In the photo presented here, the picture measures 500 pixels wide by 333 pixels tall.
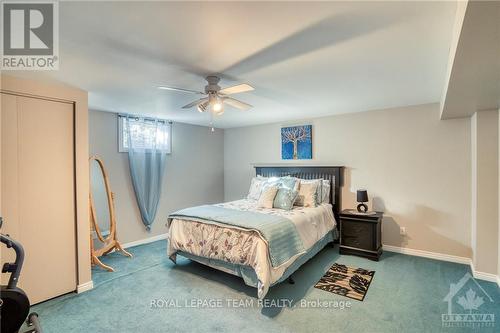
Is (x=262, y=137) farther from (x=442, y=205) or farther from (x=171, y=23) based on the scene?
(x=171, y=23)

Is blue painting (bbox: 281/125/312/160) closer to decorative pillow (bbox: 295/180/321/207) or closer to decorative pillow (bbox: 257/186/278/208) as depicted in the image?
decorative pillow (bbox: 295/180/321/207)

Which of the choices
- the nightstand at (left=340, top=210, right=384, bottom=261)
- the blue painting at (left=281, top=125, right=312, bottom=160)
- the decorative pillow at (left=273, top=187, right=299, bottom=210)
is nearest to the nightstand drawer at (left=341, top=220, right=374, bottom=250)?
the nightstand at (left=340, top=210, right=384, bottom=261)

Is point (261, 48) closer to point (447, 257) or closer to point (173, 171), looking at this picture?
point (173, 171)

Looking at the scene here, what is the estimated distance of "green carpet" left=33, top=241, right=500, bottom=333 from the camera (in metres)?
2.14

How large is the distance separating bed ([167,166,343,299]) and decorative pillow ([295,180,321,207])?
0.15 metres

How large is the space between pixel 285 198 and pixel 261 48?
233 centimetres

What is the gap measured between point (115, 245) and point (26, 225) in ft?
5.05

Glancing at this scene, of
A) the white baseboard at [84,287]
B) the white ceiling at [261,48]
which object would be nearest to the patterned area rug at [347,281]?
the white ceiling at [261,48]

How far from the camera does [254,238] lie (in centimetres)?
262

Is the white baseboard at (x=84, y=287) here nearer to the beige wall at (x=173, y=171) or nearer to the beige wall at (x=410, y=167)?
the beige wall at (x=173, y=171)

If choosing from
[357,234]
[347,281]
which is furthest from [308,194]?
[347,281]

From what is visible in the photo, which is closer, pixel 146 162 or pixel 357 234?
pixel 357 234

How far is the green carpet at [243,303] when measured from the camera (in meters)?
2.14

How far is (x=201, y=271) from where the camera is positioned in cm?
328
